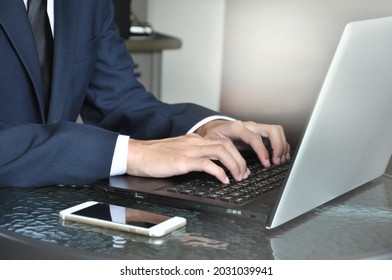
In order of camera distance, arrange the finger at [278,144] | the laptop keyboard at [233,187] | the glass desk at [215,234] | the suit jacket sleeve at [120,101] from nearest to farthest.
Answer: the glass desk at [215,234], the laptop keyboard at [233,187], the finger at [278,144], the suit jacket sleeve at [120,101]

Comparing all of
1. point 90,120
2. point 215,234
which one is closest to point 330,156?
point 215,234

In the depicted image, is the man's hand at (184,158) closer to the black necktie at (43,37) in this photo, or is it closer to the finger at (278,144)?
the finger at (278,144)

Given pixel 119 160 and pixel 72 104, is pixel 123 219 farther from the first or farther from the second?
pixel 72 104

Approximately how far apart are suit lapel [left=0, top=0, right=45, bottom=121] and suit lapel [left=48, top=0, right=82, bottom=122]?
66mm

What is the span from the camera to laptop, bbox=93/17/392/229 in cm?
102

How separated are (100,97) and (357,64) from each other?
3.08 feet

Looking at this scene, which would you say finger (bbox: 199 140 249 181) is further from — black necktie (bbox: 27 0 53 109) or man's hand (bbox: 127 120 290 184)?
black necktie (bbox: 27 0 53 109)

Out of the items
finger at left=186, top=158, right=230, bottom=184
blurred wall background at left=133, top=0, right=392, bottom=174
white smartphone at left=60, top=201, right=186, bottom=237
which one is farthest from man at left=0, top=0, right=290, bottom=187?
blurred wall background at left=133, top=0, right=392, bottom=174

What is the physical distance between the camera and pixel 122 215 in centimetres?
113

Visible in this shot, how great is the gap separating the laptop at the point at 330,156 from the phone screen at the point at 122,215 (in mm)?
76

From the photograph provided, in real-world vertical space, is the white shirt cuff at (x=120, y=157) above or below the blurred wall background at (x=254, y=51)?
above

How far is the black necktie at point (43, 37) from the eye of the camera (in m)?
1.65

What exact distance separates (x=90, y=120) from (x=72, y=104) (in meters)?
0.13

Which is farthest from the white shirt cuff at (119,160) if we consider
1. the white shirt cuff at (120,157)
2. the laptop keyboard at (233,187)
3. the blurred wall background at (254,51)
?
the blurred wall background at (254,51)
